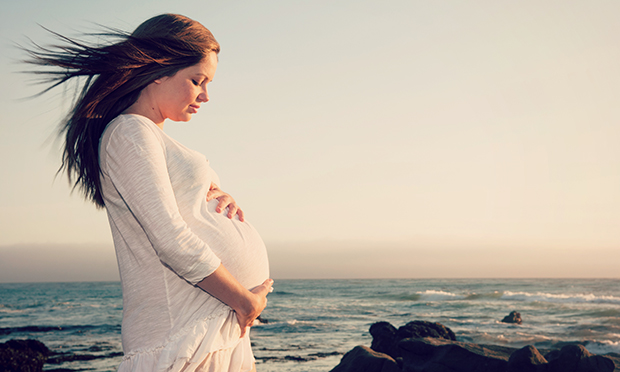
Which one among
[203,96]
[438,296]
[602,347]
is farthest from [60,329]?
[438,296]

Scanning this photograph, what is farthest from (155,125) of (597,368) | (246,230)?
(597,368)

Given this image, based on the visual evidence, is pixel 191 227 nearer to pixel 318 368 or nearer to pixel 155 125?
pixel 155 125

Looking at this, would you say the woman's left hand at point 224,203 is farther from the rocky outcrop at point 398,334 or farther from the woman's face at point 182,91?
the rocky outcrop at point 398,334

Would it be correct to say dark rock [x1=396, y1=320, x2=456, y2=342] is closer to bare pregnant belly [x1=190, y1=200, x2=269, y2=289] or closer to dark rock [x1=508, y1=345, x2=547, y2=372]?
dark rock [x1=508, y1=345, x2=547, y2=372]

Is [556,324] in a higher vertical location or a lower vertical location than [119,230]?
lower

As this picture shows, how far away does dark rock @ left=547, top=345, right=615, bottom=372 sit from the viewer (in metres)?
5.41

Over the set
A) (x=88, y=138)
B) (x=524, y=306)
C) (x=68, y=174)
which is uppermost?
(x=88, y=138)

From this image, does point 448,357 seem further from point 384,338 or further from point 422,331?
point 384,338

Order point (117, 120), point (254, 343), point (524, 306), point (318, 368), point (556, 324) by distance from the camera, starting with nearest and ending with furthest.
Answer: point (117, 120) → point (318, 368) → point (254, 343) → point (556, 324) → point (524, 306)

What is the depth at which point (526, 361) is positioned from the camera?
18.0 feet

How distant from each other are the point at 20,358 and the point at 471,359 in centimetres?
891

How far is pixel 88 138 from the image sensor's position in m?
1.59

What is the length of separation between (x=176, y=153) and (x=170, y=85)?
255 mm

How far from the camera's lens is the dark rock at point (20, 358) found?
9.23 meters
